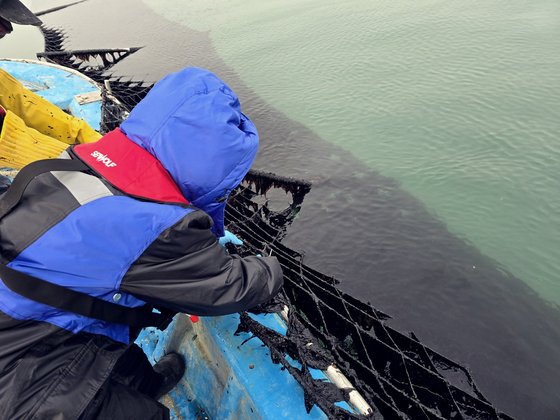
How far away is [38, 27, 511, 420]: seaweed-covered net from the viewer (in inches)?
96.0

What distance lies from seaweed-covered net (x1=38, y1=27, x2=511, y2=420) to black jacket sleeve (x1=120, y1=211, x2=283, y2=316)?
0.86 metres

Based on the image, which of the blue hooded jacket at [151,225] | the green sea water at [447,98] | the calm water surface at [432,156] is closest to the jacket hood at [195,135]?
the blue hooded jacket at [151,225]

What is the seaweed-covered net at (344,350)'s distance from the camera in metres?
2.44

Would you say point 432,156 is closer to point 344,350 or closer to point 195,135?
point 344,350

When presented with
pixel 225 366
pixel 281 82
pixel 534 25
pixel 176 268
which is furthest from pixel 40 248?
pixel 534 25

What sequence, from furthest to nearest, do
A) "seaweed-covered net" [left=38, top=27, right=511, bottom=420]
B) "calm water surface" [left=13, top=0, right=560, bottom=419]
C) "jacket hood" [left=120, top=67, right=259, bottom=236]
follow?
1. "calm water surface" [left=13, top=0, right=560, bottom=419]
2. "seaweed-covered net" [left=38, top=27, right=511, bottom=420]
3. "jacket hood" [left=120, top=67, right=259, bottom=236]

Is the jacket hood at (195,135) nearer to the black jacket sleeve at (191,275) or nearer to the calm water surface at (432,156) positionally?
the black jacket sleeve at (191,275)

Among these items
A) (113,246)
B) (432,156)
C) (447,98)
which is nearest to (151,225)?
(113,246)

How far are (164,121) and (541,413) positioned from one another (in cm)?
587

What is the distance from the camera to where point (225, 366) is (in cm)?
268

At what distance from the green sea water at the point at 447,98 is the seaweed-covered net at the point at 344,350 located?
146 inches

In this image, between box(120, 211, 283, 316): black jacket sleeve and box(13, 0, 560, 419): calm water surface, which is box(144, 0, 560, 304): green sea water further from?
box(120, 211, 283, 316): black jacket sleeve

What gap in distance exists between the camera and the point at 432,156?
9008 millimetres

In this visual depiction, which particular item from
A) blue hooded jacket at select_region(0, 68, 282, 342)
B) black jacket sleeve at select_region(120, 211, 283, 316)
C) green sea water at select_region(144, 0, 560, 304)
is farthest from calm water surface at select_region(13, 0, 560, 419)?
blue hooded jacket at select_region(0, 68, 282, 342)
